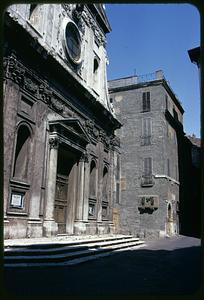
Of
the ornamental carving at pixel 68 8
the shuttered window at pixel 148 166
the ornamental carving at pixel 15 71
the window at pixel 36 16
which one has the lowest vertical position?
the shuttered window at pixel 148 166

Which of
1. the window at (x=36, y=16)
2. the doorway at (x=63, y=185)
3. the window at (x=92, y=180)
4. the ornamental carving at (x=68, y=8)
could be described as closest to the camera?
the window at (x=36, y=16)

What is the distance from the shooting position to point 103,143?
53.2 ft

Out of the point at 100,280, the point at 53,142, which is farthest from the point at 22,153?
the point at 100,280

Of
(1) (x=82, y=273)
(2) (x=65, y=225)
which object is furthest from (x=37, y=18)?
(1) (x=82, y=273)

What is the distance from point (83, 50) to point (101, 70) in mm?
2304

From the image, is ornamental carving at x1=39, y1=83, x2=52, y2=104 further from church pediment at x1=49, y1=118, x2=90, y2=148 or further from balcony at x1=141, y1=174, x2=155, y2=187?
balcony at x1=141, y1=174, x2=155, y2=187

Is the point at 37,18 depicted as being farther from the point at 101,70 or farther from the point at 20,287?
the point at 20,287

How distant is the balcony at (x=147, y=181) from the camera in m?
22.3

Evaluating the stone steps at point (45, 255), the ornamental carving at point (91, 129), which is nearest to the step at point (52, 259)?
the stone steps at point (45, 255)

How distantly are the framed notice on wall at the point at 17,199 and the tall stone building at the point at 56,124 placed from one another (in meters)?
0.03

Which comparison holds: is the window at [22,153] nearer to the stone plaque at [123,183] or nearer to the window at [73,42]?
the window at [73,42]

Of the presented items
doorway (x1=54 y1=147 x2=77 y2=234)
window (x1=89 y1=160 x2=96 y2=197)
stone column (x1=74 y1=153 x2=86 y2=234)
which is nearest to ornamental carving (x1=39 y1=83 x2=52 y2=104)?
doorway (x1=54 y1=147 x2=77 y2=234)

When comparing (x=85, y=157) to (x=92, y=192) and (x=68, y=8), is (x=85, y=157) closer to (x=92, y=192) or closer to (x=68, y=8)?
(x=92, y=192)

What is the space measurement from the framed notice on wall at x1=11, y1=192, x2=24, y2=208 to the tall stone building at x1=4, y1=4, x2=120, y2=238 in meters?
0.03
